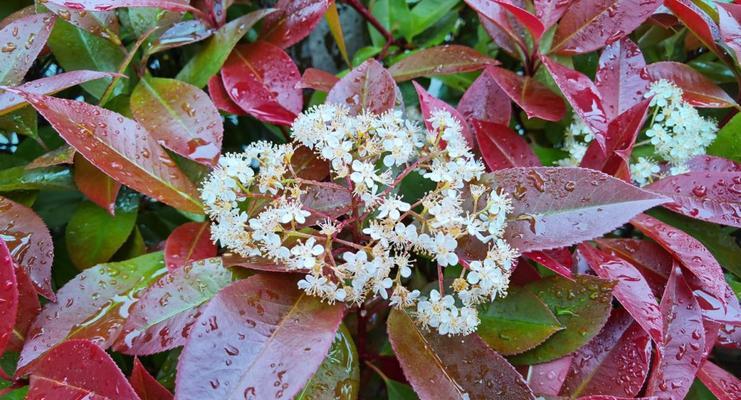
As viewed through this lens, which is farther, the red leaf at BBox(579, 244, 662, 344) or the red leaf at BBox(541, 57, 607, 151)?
the red leaf at BBox(541, 57, 607, 151)

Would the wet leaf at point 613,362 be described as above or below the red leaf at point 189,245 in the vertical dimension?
below

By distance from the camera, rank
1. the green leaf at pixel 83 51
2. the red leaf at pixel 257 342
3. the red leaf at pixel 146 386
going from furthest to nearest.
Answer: the green leaf at pixel 83 51 → the red leaf at pixel 146 386 → the red leaf at pixel 257 342

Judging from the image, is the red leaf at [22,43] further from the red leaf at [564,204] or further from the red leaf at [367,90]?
the red leaf at [564,204]

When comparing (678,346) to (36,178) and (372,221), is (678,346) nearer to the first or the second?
(372,221)

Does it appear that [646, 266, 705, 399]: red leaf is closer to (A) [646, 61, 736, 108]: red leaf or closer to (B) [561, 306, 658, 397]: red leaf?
(B) [561, 306, 658, 397]: red leaf

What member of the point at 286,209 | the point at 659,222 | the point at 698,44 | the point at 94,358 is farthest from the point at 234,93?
the point at 698,44

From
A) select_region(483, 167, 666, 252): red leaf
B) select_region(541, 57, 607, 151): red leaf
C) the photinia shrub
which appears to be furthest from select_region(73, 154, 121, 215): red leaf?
select_region(541, 57, 607, 151): red leaf

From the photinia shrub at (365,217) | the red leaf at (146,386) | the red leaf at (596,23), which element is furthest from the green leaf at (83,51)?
the red leaf at (596,23)

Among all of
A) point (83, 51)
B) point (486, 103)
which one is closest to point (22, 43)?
point (83, 51)
